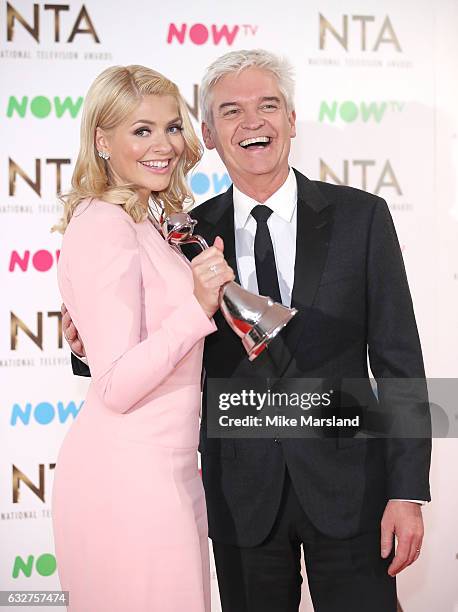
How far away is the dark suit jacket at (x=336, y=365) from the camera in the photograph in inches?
75.0

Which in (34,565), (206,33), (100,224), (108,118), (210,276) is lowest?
(34,565)

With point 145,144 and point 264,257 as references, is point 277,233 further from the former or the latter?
point 145,144

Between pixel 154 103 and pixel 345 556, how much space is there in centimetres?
127

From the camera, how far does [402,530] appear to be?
187 centimetres

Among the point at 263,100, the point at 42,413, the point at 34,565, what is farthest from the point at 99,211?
the point at 34,565

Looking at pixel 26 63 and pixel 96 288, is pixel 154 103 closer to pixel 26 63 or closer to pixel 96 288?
pixel 96 288

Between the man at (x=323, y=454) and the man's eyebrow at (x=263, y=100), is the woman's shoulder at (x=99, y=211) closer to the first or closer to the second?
the man at (x=323, y=454)

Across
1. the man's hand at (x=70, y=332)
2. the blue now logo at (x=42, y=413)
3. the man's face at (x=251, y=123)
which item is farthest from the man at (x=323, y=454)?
the blue now logo at (x=42, y=413)

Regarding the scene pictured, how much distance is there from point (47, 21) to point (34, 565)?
2335mm

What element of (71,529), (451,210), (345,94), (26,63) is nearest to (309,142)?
(345,94)

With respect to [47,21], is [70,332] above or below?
below

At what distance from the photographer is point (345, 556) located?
1937mm
